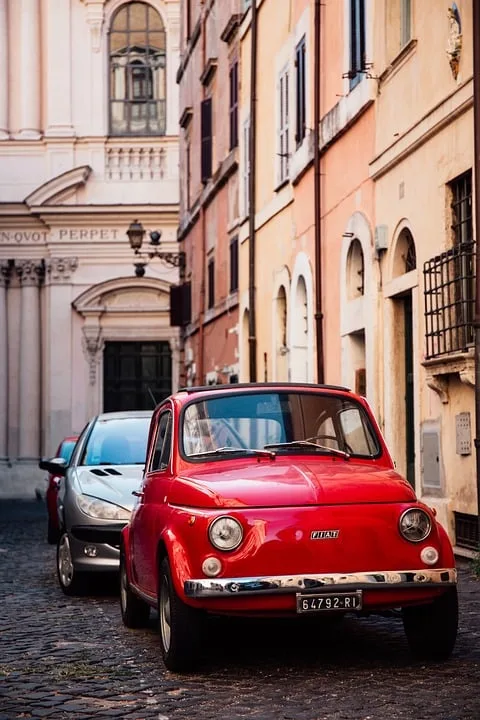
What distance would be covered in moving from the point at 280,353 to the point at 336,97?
5.31 m

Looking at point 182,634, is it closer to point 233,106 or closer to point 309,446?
point 309,446

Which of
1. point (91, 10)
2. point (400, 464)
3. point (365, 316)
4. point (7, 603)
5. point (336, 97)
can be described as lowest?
point (7, 603)

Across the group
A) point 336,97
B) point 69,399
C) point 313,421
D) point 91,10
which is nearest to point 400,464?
point 336,97

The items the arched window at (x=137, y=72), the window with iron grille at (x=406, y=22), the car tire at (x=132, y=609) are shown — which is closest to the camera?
the car tire at (x=132, y=609)

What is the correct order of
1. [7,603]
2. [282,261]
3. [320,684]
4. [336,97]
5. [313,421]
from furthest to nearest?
[282,261] < [336,97] < [7,603] < [313,421] < [320,684]

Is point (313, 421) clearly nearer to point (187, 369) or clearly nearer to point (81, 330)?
point (187, 369)

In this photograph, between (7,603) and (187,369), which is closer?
(7,603)

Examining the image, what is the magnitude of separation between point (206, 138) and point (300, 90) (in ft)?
30.0

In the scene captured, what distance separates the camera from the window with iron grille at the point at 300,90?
70.6 feet

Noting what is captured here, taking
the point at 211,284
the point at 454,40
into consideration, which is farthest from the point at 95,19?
the point at 454,40

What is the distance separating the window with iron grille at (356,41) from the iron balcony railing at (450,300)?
13.1 feet

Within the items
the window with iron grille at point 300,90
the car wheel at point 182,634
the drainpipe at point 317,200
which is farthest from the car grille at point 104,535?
the window with iron grille at point 300,90

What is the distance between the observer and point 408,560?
26.0ft

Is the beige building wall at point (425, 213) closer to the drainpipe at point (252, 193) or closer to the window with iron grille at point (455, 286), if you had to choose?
the window with iron grille at point (455, 286)
